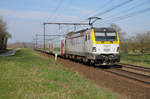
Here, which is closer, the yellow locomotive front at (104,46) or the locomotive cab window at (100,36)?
the yellow locomotive front at (104,46)

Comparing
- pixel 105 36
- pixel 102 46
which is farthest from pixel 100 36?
pixel 102 46

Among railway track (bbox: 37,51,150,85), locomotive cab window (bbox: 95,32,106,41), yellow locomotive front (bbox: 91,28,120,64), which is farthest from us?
locomotive cab window (bbox: 95,32,106,41)

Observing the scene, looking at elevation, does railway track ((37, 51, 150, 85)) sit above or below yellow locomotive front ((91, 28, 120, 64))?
below

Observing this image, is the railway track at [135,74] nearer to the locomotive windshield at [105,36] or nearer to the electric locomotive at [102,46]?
the electric locomotive at [102,46]

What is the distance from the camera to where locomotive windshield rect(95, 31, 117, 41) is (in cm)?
1623

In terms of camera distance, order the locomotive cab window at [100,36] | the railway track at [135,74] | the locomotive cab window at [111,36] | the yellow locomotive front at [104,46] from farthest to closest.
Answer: the locomotive cab window at [111,36], the locomotive cab window at [100,36], the yellow locomotive front at [104,46], the railway track at [135,74]

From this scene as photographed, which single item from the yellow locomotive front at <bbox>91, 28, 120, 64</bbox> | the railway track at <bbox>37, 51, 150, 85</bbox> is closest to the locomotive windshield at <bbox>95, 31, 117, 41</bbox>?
the yellow locomotive front at <bbox>91, 28, 120, 64</bbox>

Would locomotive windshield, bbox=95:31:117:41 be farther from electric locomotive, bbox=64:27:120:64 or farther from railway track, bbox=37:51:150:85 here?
railway track, bbox=37:51:150:85

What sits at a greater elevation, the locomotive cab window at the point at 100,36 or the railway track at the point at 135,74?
the locomotive cab window at the point at 100,36

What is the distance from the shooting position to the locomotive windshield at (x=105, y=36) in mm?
16234

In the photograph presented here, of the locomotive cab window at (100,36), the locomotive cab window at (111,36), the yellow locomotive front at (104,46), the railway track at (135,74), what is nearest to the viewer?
the railway track at (135,74)

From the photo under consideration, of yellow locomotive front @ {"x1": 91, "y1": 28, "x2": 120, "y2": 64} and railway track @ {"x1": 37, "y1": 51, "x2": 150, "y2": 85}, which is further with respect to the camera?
yellow locomotive front @ {"x1": 91, "y1": 28, "x2": 120, "y2": 64}

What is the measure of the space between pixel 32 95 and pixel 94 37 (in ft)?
33.6

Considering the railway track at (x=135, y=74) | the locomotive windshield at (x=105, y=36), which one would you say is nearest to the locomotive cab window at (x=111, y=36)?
the locomotive windshield at (x=105, y=36)
